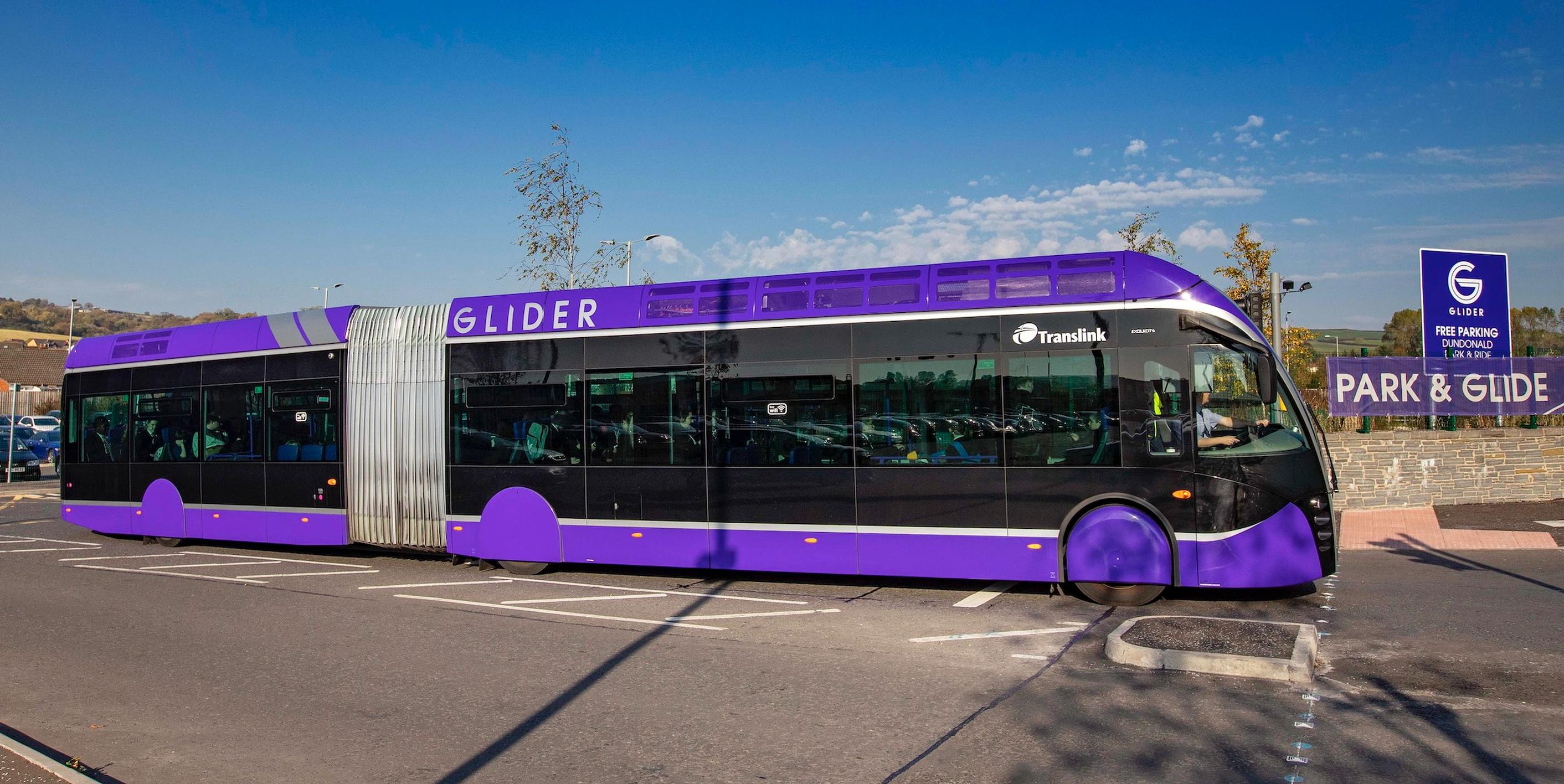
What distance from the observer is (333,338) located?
45.5 ft

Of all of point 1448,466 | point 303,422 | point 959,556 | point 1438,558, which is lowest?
point 1438,558

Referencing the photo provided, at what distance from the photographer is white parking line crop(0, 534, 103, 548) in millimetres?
16688

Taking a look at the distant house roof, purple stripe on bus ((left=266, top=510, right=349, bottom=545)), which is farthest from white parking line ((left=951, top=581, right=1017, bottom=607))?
the distant house roof

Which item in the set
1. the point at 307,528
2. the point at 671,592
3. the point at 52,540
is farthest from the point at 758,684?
the point at 52,540

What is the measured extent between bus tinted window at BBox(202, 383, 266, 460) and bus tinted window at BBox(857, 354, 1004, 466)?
9157 mm

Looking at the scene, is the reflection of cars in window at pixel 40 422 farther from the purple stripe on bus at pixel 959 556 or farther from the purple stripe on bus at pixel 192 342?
the purple stripe on bus at pixel 959 556

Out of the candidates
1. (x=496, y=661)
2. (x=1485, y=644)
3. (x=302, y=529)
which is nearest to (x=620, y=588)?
(x=496, y=661)

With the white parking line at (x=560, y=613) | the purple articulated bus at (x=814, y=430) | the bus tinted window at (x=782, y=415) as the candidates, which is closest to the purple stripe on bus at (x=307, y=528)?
the purple articulated bus at (x=814, y=430)

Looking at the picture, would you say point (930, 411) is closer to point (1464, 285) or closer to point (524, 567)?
point (524, 567)

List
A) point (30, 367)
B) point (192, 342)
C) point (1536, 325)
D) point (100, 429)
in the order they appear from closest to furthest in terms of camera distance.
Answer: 1. point (192, 342)
2. point (100, 429)
3. point (1536, 325)
4. point (30, 367)

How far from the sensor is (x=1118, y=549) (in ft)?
31.5

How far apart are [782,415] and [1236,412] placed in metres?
4.49

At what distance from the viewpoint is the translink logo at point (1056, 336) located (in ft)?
32.2

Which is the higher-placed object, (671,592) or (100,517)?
(100,517)
